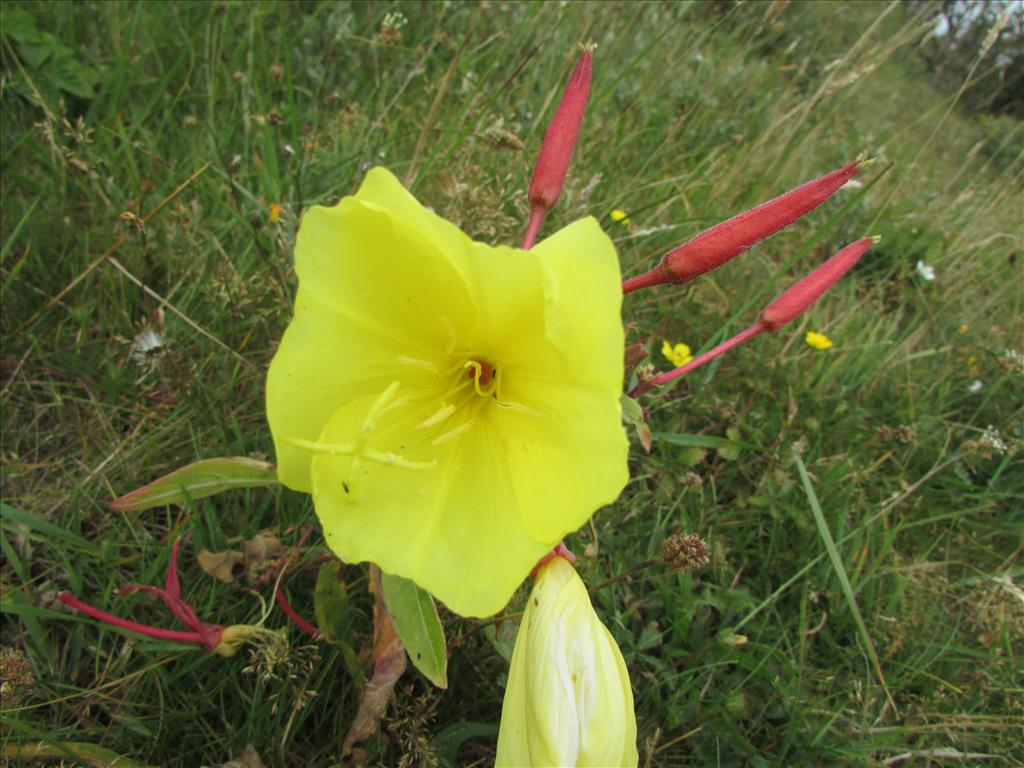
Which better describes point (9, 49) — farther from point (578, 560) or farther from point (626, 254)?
point (578, 560)

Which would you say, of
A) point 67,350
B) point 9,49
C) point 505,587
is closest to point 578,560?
point 505,587

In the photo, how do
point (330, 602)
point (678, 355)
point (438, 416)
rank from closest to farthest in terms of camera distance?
point (438, 416) → point (330, 602) → point (678, 355)

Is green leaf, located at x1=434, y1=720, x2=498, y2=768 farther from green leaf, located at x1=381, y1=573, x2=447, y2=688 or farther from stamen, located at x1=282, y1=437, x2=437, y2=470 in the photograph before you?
stamen, located at x1=282, y1=437, x2=437, y2=470

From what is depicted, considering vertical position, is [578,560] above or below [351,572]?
above

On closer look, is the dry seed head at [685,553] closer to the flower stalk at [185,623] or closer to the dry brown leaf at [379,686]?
the dry brown leaf at [379,686]

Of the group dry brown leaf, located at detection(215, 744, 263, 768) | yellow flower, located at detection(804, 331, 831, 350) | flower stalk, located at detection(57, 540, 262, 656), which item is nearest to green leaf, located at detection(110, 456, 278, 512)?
flower stalk, located at detection(57, 540, 262, 656)

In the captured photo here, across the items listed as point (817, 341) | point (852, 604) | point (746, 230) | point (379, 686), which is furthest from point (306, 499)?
point (817, 341)

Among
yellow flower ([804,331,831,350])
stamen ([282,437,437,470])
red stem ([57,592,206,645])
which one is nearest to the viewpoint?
stamen ([282,437,437,470])

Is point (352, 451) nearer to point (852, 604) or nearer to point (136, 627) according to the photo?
point (136, 627)
